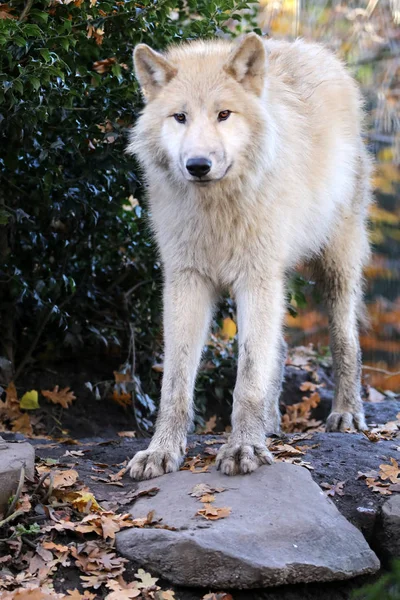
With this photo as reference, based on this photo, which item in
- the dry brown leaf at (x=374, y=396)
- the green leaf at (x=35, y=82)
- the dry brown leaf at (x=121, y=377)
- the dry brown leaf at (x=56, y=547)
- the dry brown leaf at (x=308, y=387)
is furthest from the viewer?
the dry brown leaf at (x=374, y=396)

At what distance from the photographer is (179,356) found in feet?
14.1

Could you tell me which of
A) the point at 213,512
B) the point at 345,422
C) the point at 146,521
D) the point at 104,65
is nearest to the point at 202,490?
the point at 213,512

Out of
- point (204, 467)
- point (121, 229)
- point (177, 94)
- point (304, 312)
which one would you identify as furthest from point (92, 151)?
point (304, 312)

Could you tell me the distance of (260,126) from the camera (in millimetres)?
4086

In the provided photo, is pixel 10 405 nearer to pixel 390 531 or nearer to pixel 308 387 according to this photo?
pixel 308 387

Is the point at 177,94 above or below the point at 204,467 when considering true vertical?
above

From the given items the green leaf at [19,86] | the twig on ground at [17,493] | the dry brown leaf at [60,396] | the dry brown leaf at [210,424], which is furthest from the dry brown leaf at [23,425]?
the green leaf at [19,86]

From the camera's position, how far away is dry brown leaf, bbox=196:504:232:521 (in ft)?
11.3

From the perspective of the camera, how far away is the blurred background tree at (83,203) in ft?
15.3

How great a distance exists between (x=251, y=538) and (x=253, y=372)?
100 centimetres

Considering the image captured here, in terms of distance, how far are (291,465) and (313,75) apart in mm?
2792

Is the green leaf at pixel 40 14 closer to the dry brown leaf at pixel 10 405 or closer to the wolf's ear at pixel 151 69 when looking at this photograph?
the wolf's ear at pixel 151 69

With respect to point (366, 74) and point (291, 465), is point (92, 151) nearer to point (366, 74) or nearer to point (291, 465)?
point (291, 465)

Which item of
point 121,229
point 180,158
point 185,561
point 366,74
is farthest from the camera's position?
point 366,74
